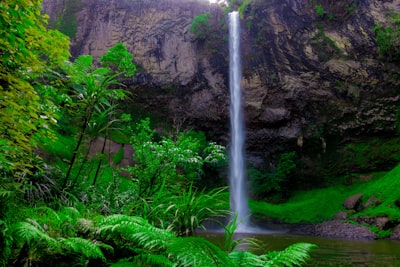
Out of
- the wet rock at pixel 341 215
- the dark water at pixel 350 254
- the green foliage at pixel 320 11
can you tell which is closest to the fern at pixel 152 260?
the dark water at pixel 350 254

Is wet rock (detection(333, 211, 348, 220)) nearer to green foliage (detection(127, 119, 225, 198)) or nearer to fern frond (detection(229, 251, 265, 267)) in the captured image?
green foliage (detection(127, 119, 225, 198))

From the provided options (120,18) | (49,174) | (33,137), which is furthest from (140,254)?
(120,18)

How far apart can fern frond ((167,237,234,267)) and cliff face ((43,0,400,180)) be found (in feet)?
77.8

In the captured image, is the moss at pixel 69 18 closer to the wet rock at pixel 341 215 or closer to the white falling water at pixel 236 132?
the white falling water at pixel 236 132

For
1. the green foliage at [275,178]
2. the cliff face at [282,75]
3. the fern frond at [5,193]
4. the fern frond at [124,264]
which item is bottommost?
the fern frond at [124,264]

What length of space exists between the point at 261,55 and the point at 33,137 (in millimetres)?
26000

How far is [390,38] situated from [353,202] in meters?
12.7

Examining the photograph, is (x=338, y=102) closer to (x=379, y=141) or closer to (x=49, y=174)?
(x=379, y=141)

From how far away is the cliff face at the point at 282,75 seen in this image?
84.8 ft

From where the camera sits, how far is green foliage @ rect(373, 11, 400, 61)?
81.4 feet

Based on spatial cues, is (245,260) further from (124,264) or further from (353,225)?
(353,225)

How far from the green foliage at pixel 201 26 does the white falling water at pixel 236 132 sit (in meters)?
2.08

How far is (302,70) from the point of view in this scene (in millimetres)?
26984

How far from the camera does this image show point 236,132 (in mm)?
26328
